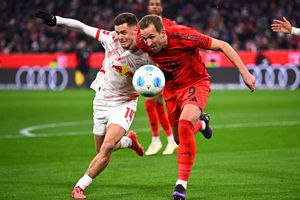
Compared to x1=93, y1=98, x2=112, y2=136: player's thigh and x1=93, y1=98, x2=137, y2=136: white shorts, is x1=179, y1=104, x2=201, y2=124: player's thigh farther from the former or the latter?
x1=93, y1=98, x2=112, y2=136: player's thigh

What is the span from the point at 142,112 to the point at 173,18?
13.9m

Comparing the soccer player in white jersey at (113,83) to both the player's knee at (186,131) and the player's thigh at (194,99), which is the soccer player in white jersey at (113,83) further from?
the player's knee at (186,131)

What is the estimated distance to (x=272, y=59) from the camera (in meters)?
28.9

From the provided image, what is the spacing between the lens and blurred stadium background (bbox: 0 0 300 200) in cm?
907

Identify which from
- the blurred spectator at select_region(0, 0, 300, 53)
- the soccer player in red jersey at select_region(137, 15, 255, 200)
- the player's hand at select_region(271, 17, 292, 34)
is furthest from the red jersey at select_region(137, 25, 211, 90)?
the blurred spectator at select_region(0, 0, 300, 53)

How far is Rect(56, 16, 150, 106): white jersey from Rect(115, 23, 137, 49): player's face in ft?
0.73

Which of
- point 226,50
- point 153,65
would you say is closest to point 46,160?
point 153,65

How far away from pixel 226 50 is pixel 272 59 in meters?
21.5

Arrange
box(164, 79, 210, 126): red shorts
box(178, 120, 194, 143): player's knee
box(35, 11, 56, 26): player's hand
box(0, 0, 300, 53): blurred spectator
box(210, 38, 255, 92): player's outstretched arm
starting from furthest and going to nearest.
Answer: box(0, 0, 300, 53): blurred spectator → box(35, 11, 56, 26): player's hand → box(164, 79, 210, 126): red shorts → box(178, 120, 194, 143): player's knee → box(210, 38, 255, 92): player's outstretched arm

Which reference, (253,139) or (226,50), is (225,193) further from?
(253,139)

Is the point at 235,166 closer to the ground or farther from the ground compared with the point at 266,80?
closer to the ground

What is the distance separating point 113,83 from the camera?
28.7 ft

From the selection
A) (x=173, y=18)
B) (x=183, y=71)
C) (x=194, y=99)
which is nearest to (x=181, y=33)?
(x=183, y=71)

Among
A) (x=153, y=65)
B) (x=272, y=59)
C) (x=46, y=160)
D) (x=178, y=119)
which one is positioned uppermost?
(x=272, y=59)
